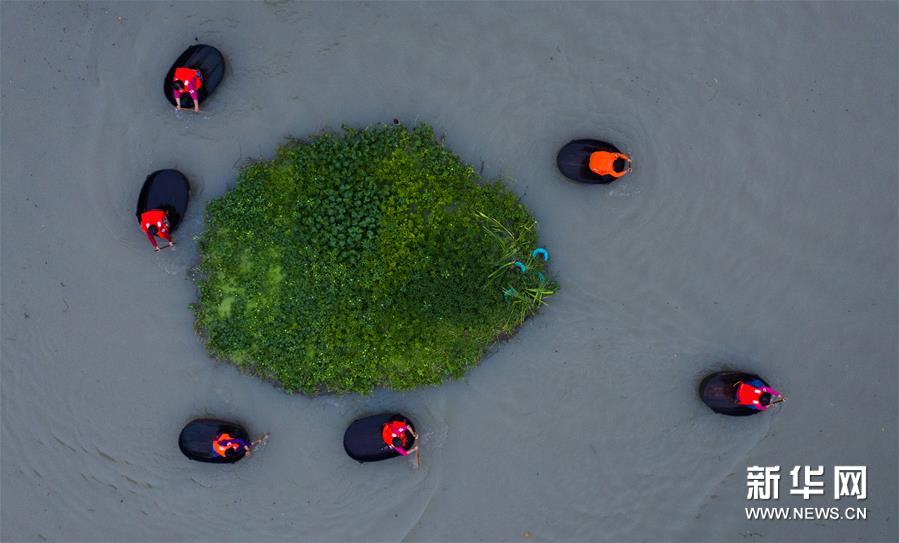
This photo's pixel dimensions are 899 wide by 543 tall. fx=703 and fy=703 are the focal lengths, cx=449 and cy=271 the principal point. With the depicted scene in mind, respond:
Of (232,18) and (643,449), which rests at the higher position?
(232,18)

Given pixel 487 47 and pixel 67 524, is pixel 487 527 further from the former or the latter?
pixel 487 47

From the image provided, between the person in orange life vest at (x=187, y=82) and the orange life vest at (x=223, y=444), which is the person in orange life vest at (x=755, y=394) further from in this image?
the person in orange life vest at (x=187, y=82)

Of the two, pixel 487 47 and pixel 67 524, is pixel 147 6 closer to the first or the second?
pixel 487 47

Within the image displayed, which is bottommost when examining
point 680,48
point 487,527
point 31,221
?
point 487,527

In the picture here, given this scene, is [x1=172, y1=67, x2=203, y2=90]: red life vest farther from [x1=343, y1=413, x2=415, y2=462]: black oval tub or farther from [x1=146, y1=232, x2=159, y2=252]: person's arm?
[x1=343, y1=413, x2=415, y2=462]: black oval tub

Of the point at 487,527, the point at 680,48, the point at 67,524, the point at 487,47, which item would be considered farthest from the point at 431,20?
the point at 67,524

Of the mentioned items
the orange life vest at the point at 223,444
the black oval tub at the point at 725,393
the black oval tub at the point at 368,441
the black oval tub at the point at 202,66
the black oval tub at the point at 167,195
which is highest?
the black oval tub at the point at 202,66

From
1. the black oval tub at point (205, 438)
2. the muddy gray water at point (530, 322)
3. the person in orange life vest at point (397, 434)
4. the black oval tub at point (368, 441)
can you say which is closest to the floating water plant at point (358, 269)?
the muddy gray water at point (530, 322)
